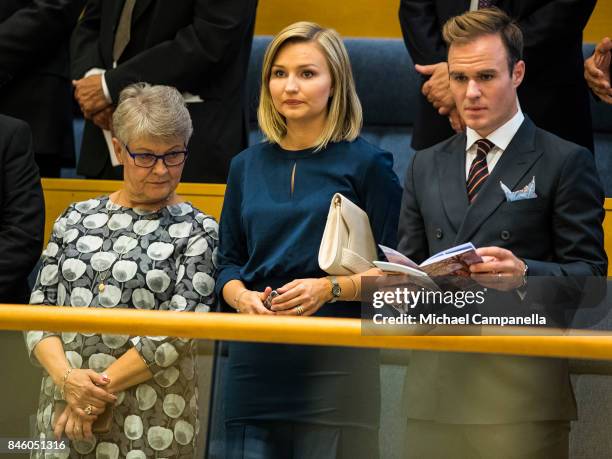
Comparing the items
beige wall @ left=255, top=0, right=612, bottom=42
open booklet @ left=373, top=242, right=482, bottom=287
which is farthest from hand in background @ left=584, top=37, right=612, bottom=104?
beige wall @ left=255, top=0, right=612, bottom=42

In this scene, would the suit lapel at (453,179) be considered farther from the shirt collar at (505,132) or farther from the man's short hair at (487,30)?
the man's short hair at (487,30)

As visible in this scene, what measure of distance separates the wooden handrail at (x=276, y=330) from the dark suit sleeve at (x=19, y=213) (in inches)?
30.7

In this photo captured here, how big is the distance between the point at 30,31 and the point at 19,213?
0.96m

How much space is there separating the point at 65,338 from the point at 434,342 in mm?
776

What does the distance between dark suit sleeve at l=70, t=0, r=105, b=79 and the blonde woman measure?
1193 millimetres

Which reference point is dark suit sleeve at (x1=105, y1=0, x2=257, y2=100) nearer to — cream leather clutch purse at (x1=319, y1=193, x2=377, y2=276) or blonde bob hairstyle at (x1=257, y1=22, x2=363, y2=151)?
blonde bob hairstyle at (x1=257, y1=22, x2=363, y2=151)

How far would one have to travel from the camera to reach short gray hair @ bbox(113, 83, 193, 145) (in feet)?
10.0

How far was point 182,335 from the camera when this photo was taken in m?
2.45

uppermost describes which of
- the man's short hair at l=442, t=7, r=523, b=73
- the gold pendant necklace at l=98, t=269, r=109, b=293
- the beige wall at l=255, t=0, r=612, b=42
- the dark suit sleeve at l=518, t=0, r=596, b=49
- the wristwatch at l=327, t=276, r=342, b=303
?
the man's short hair at l=442, t=7, r=523, b=73

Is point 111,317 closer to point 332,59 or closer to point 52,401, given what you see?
point 52,401

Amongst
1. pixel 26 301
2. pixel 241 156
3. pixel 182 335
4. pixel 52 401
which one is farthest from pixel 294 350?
pixel 26 301

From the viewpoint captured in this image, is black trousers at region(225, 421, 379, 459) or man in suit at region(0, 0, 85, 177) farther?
man in suit at region(0, 0, 85, 177)

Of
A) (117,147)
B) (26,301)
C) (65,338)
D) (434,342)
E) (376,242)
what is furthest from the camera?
(26,301)

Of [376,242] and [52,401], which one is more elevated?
[376,242]
